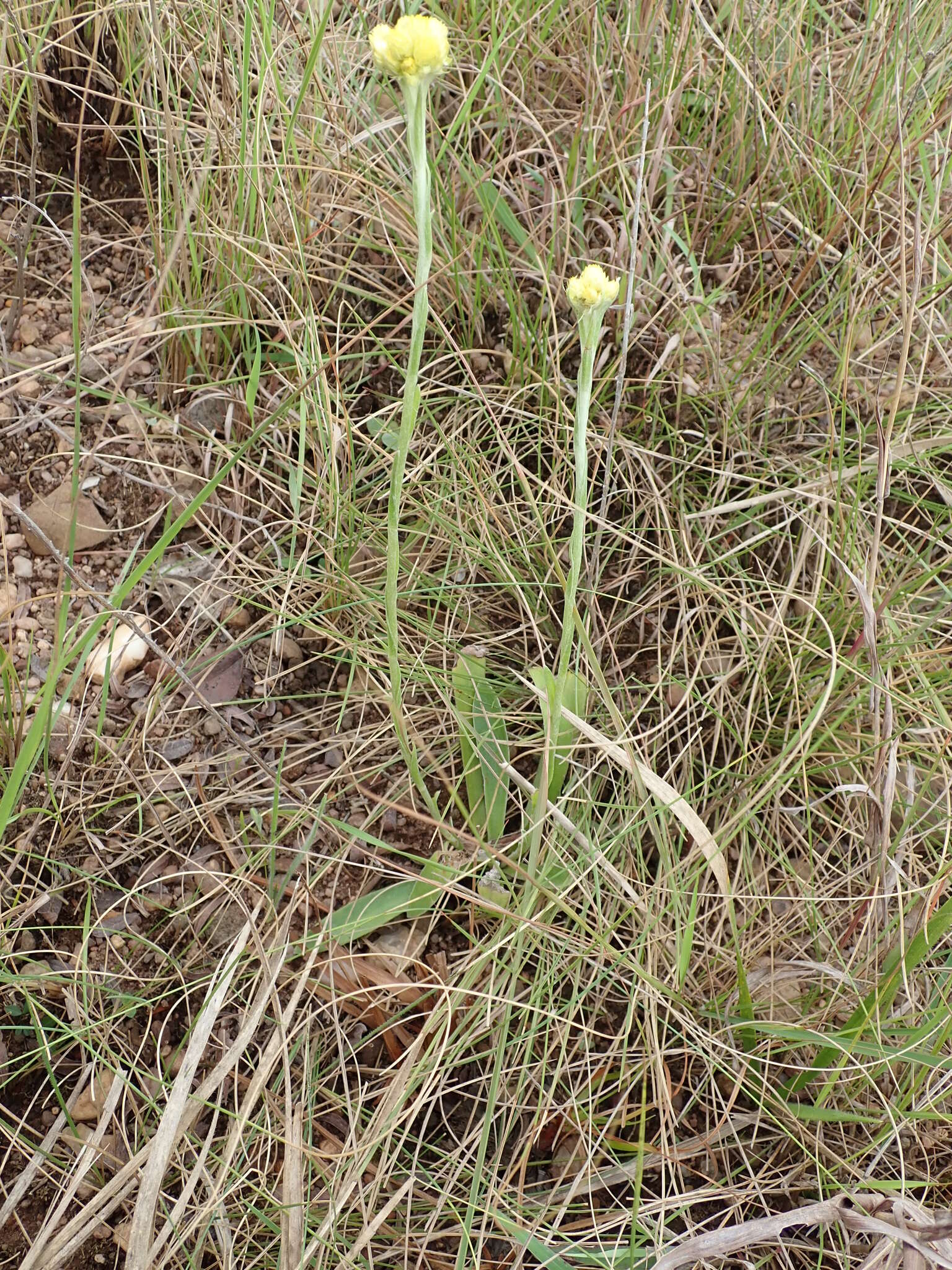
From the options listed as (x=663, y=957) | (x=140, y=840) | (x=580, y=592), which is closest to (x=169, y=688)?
(x=140, y=840)

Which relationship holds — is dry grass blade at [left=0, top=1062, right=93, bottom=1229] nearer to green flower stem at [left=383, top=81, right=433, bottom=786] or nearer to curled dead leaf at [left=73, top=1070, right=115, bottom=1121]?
curled dead leaf at [left=73, top=1070, right=115, bottom=1121]

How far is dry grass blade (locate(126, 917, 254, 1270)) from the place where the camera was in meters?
1.03

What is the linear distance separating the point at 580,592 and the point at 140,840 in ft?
2.42

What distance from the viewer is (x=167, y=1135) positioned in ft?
3.48

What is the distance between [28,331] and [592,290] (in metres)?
1.15

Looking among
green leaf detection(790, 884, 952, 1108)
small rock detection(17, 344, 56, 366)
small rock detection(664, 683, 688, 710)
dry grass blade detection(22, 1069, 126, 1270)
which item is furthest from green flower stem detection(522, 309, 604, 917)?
small rock detection(17, 344, 56, 366)

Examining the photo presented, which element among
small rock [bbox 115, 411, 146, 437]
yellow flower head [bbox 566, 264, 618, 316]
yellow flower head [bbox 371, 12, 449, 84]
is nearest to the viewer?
yellow flower head [bbox 371, 12, 449, 84]

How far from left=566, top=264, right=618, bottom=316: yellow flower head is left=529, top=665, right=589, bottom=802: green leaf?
0.45 metres

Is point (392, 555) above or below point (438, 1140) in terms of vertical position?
above

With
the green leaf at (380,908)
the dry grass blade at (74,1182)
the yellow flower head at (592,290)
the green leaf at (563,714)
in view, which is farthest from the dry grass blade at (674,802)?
the dry grass blade at (74,1182)

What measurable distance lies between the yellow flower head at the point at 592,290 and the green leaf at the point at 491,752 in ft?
1.86

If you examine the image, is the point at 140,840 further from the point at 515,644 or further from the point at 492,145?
the point at 492,145

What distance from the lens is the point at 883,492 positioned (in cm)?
122

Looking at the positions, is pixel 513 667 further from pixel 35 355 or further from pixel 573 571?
pixel 35 355
